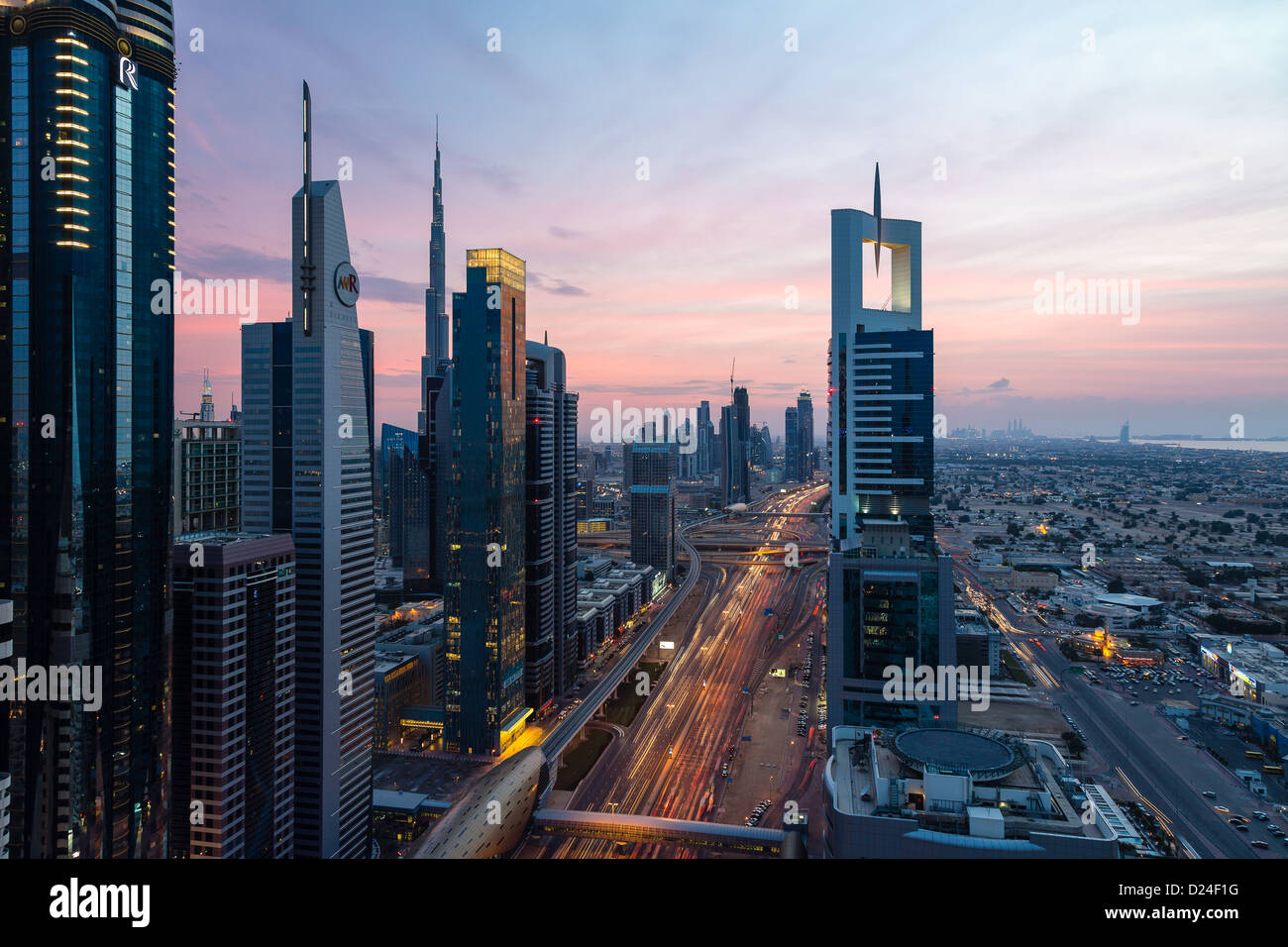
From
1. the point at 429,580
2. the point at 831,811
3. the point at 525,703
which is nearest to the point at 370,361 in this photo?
the point at 429,580

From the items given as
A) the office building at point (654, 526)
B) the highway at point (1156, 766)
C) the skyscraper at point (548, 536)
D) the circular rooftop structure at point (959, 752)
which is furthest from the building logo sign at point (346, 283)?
the office building at point (654, 526)

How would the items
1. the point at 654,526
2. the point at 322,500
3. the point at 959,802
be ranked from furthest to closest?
the point at 654,526 → the point at 322,500 → the point at 959,802

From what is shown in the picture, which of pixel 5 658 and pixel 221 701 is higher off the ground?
pixel 5 658


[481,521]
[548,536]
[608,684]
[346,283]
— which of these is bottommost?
[608,684]

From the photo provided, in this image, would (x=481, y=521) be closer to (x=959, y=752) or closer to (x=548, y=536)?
(x=548, y=536)

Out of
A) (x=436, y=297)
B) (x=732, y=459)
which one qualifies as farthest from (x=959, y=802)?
(x=732, y=459)

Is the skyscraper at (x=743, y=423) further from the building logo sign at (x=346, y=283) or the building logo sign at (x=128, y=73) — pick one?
the building logo sign at (x=128, y=73)
